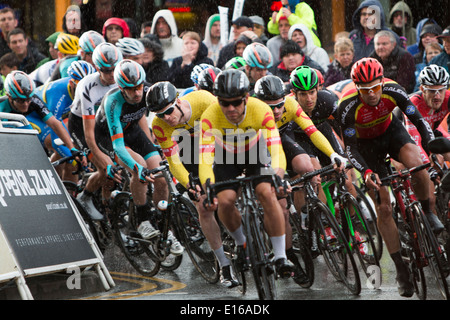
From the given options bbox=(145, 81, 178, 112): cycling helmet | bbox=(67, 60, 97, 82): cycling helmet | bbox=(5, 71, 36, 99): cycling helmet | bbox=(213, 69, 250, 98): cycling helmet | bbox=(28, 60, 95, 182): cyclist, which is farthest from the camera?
bbox=(67, 60, 97, 82): cycling helmet

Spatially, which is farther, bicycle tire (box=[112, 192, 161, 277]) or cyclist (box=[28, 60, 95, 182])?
cyclist (box=[28, 60, 95, 182])

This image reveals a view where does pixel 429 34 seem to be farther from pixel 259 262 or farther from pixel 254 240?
pixel 259 262

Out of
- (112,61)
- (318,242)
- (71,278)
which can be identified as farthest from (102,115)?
(318,242)

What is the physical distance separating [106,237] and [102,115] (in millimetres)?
1472

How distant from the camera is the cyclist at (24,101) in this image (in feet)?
30.8

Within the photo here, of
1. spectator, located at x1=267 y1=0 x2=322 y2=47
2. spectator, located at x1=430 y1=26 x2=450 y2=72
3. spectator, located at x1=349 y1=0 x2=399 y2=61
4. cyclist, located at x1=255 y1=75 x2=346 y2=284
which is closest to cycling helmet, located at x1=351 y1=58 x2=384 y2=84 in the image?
cyclist, located at x1=255 y1=75 x2=346 y2=284

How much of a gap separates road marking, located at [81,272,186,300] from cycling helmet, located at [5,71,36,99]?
2.36 metres

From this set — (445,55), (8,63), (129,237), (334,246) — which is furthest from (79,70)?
(445,55)

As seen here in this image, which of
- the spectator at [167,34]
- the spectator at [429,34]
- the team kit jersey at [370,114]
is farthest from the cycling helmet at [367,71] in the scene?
the spectator at [167,34]

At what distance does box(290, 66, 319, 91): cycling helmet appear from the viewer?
8625 millimetres

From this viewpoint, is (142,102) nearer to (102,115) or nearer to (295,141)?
(102,115)

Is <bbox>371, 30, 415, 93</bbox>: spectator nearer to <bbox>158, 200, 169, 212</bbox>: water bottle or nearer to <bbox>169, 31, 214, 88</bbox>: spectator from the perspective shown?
<bbox>169, 31, 214, 88</bbox>: spectator

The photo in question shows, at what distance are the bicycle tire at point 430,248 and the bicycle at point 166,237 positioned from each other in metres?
2.31

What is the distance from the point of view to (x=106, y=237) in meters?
Answer: 9.69
